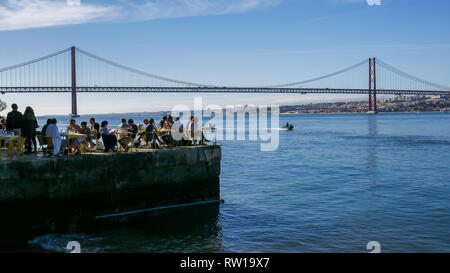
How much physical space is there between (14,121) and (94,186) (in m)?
3.15

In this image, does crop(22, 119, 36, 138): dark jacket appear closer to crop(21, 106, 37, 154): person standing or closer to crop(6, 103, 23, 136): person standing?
crop(21, 106, 37, 154): person standing

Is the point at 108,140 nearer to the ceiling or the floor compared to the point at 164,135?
nearer to the floor

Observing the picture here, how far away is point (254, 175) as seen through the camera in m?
19.9

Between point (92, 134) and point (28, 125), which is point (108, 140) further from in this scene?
point (28, 125)

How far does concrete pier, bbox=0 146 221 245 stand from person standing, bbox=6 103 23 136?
2.42m

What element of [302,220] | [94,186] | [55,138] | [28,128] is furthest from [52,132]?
[302,220]

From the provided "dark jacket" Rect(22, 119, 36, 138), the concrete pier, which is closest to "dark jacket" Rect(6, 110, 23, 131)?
"dark jacket" Rect(22, 119, 36, 138)

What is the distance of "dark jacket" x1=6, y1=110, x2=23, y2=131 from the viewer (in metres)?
11.0

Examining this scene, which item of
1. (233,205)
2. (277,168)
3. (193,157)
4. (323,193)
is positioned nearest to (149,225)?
(193,157)

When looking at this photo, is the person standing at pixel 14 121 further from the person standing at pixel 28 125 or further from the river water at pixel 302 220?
the river water at pixel 302 220

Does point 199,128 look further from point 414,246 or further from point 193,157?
point 414,246

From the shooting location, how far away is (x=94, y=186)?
32.3 feet

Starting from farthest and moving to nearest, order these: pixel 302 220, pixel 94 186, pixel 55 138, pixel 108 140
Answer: pixel 302 220 → pixel 108 140 → pixel 55 138 → pixel 94 186

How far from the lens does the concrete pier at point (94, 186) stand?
8.73 metres
